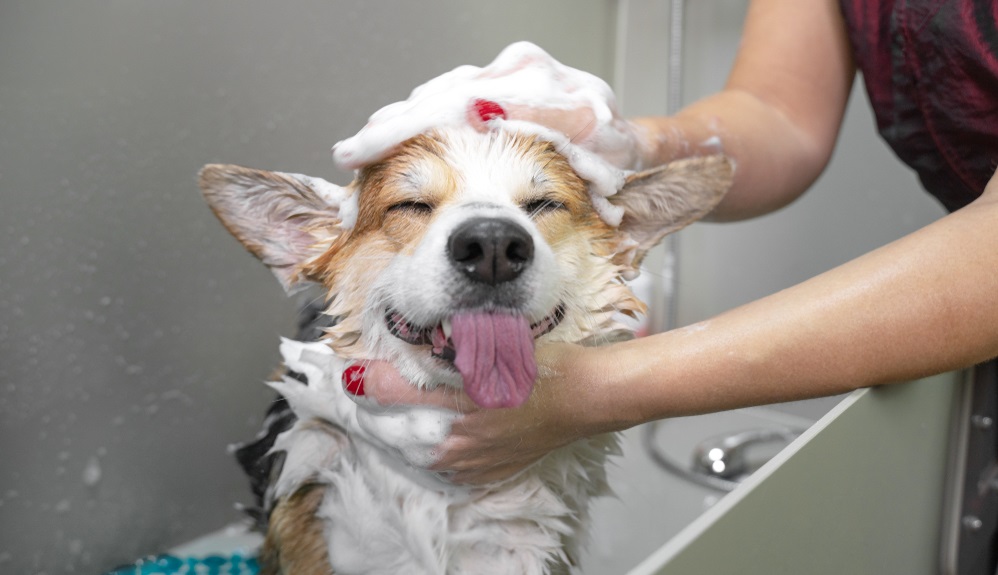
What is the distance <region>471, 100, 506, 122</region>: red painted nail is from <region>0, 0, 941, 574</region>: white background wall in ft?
0.60

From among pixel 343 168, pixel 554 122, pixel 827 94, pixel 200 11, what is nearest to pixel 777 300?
pixel 554 122

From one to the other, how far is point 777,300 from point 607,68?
71cm

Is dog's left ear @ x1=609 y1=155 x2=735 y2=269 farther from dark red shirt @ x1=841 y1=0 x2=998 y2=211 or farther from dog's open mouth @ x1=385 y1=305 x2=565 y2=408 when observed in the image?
dark red shirt @ x1=841 y1=0 x2=998 y2=211

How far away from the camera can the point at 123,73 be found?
96cm

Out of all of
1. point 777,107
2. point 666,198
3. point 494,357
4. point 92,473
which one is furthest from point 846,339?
point 92,473

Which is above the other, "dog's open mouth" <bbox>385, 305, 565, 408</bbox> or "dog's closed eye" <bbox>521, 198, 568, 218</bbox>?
"dog's closed eye" <bbox>521, 198, 568, 218</bbox>

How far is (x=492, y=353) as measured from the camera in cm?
62

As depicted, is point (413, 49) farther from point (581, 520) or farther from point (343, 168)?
point (581, 520)

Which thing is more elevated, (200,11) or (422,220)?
(200,11)

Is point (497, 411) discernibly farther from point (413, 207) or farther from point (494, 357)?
point (413, 207)

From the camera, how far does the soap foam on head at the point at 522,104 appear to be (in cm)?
75

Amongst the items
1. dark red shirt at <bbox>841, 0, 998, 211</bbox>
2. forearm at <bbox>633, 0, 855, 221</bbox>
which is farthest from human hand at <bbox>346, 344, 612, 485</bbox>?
dark red shirt at <bbox>841, 0, 998, 211</bbox>

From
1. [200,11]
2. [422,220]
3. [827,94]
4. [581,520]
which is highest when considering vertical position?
[200,11]

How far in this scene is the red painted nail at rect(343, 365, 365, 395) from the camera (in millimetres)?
747
